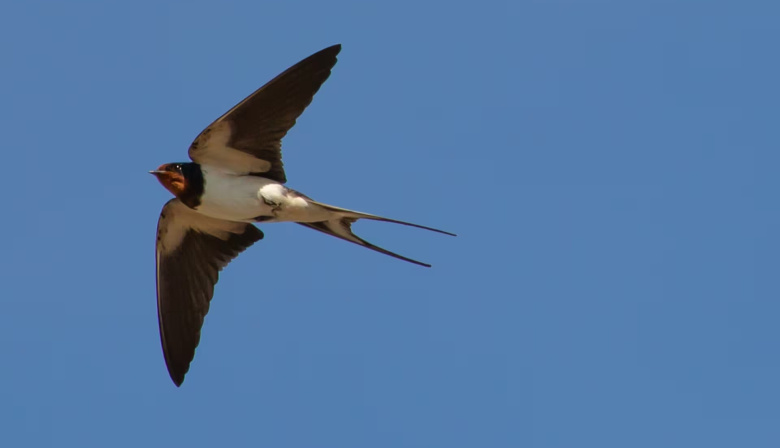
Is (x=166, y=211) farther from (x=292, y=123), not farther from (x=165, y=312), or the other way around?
(x=292, y=123)

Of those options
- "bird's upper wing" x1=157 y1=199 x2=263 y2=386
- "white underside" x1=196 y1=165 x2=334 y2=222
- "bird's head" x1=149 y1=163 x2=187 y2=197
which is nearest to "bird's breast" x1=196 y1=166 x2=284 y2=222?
"white underside" x1=196 y1=165 x2=334 y2=222

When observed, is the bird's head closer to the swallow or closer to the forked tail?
the swallow

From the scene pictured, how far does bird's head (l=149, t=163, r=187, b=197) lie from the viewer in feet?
A: 21.7

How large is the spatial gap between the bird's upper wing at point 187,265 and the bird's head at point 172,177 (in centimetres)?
38

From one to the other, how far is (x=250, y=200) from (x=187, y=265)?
819mm

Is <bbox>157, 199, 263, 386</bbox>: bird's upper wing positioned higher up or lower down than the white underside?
lower down

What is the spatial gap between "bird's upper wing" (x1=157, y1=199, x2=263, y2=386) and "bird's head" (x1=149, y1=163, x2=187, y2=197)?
385 mm

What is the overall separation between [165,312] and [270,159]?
1.13m

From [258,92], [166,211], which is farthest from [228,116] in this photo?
[166,211]

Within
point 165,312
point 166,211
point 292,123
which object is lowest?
point 165,312

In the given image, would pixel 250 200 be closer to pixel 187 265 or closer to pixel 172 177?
pixel 172 177

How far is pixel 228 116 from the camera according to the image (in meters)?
6.50

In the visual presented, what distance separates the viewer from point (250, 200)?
6.64 meters

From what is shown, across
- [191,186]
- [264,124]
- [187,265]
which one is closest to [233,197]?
[191,186]
